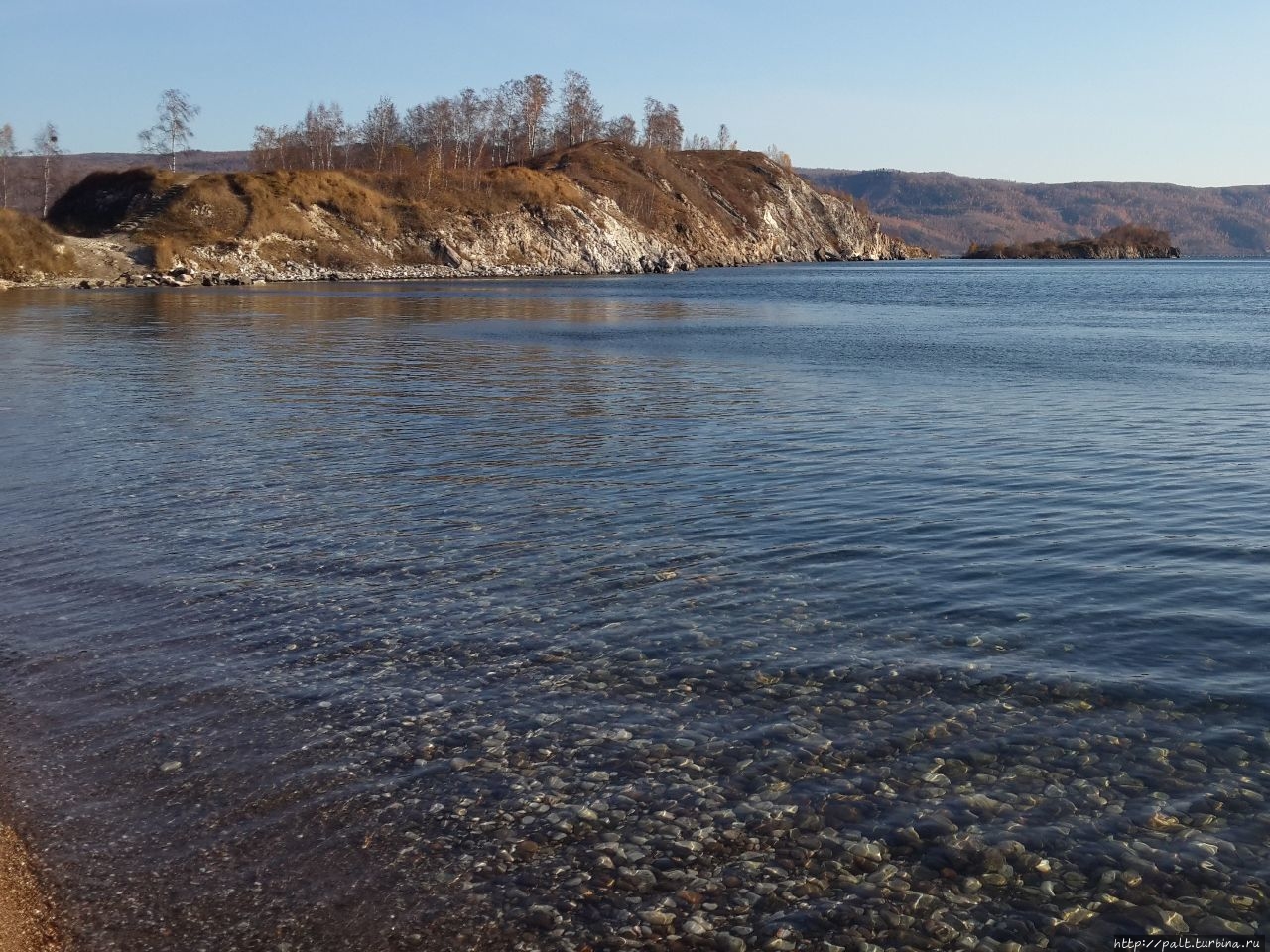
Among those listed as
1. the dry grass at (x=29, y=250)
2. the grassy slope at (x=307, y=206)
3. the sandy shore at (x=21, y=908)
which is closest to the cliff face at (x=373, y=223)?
the grassy slope at (x=307, y=206)

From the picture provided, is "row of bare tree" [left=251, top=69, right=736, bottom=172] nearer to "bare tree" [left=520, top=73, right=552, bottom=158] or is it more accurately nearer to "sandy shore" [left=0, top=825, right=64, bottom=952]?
"bare tree" [left=520, top=73, right=552, bottom=158]

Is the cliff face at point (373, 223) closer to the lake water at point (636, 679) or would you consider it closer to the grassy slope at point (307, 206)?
the grassy slope at point (307, 206)

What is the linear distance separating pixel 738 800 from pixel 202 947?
374 centimetres

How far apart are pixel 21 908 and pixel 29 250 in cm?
A: 9739

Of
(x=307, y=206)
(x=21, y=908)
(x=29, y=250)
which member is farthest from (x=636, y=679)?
(x=307, y=206)

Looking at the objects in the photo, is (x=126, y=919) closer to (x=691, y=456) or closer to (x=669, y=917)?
(x=669, y=917)

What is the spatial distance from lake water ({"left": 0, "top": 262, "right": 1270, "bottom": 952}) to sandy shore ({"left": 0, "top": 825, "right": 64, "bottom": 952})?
0.16 m

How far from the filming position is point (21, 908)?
6.64 meters

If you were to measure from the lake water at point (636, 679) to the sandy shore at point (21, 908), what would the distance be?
0.16 meters

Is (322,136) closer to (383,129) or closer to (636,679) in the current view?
(383,129)

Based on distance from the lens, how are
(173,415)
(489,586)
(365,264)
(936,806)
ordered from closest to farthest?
(936,806), (489,586), (173,415), (365,264)

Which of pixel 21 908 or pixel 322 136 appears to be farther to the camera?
pixel 322 136

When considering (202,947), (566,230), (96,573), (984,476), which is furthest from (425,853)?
(566,230)

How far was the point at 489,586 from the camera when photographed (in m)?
13.2
